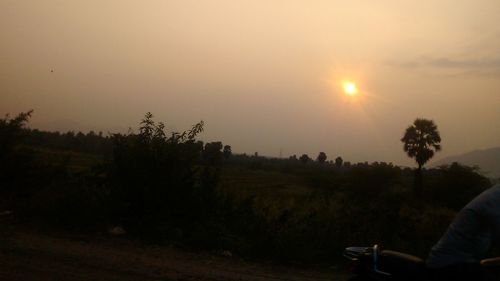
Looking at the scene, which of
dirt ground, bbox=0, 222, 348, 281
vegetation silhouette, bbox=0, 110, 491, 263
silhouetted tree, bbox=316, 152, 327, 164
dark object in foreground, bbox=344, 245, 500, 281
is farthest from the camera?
silhouetted tree, bbox=316, 152, 327, 164

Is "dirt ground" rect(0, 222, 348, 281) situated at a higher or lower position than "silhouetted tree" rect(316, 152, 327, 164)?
lower

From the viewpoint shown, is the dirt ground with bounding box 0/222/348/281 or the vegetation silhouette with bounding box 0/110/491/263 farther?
the vegetation silhouette with bounding box 0/110/491/263

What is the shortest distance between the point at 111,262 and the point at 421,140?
140ft

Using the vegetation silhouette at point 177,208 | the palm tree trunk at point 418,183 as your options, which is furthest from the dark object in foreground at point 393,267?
the palm tree trunk at point 418,183

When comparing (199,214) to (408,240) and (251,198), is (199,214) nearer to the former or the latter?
(251,198)

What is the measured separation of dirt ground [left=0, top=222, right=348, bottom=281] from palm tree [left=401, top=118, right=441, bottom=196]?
3932 centimetres

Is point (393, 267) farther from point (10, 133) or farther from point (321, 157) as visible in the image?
point (321, 157)

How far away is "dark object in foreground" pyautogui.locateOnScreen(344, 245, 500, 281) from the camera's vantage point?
4355 mm

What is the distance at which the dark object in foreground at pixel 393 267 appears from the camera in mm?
4355

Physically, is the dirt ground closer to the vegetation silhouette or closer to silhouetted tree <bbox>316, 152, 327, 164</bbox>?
the vegetation silhouette

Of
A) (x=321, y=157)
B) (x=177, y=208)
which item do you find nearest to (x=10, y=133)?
(x=177, y=208)

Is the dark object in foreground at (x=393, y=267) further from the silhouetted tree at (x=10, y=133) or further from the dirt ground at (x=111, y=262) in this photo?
the silhouetted tree at (x=10, y=133)

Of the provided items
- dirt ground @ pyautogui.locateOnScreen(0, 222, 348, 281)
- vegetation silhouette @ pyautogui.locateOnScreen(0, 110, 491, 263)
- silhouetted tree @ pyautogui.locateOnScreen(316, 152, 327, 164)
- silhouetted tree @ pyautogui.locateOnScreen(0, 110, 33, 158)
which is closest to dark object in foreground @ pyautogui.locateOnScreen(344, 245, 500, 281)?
dirt ground @ pyautogui.locateOnScreen(0, 222, 348, 281)

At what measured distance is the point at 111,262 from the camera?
888 cm
